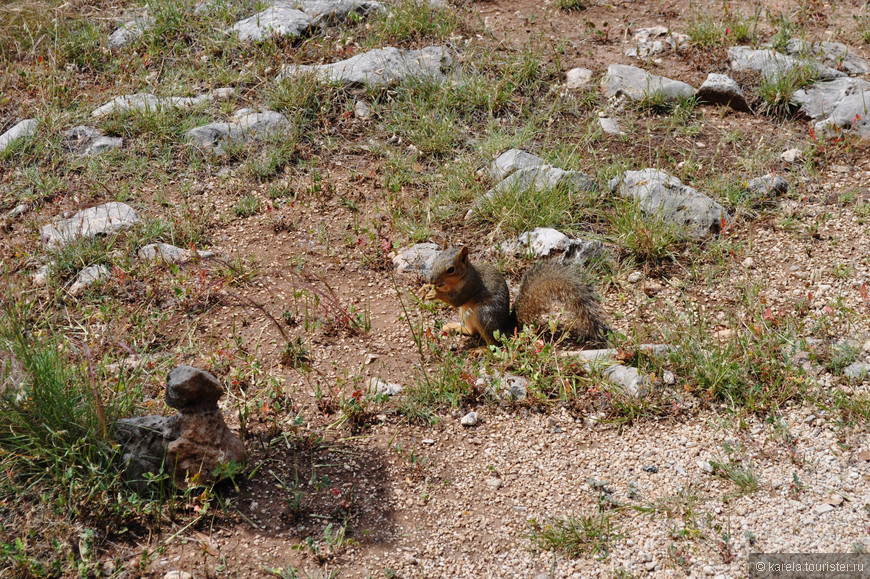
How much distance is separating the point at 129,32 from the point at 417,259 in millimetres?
4591

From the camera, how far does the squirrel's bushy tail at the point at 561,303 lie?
15.5 feet

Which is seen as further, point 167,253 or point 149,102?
point 149,102

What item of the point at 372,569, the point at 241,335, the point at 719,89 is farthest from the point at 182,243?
the point at 719,89

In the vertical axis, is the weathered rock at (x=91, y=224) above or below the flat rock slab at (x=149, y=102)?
below

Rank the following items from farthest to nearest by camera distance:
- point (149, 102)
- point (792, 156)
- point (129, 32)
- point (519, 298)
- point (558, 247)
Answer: point (129, 32) < point (149, 102) < point (792, 156) < point (558, 247) < point (519, 298)

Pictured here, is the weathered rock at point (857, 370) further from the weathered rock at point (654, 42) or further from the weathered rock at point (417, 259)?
the weathered rock at point (654, 42)

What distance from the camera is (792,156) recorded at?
6348 millimetres

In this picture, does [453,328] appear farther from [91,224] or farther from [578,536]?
[91,224]

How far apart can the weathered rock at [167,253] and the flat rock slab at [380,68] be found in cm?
230

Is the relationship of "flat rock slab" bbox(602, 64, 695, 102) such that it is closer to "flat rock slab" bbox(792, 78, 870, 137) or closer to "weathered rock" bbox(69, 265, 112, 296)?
"flat rock slab" bbox(792, 78, 870, 137)

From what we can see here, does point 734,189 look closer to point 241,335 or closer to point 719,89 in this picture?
point 719,89

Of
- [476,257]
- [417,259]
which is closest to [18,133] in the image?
[417,259]

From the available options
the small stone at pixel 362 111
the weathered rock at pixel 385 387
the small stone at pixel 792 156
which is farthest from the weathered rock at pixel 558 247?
the small stone at pixel 362 111

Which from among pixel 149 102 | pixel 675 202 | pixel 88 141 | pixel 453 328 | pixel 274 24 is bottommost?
pixel 453 328
